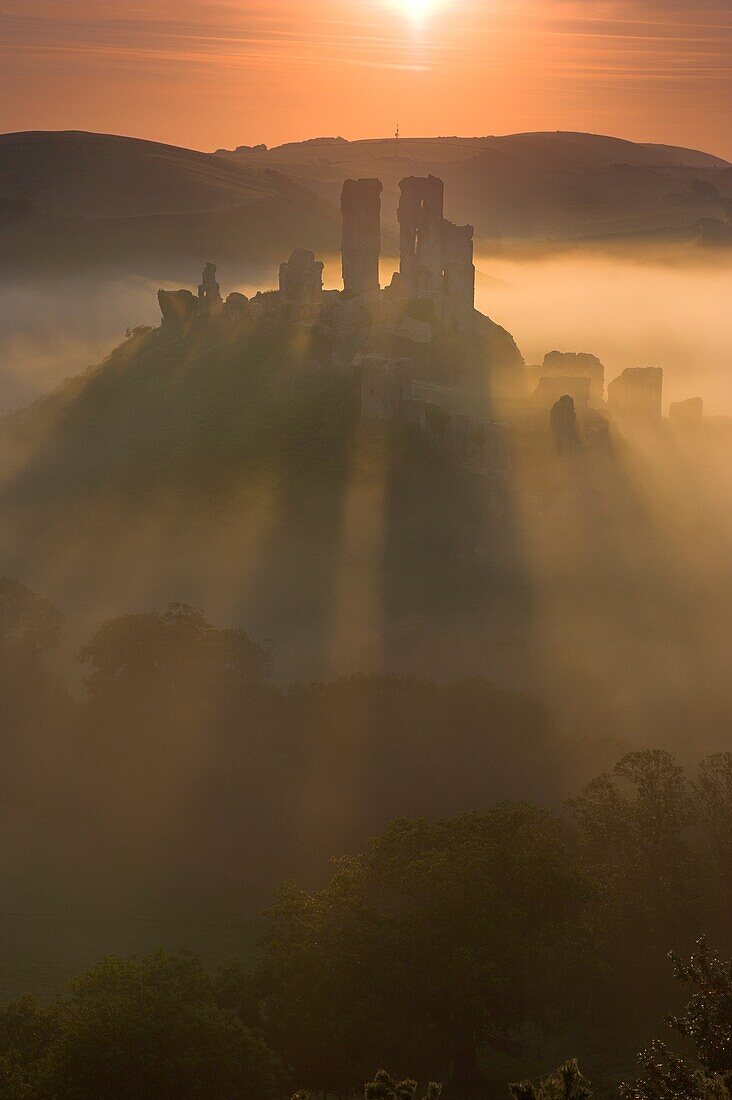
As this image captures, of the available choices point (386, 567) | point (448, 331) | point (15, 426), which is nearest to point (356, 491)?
point (386, 567)

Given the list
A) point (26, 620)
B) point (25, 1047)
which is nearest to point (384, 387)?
point (26, 620)

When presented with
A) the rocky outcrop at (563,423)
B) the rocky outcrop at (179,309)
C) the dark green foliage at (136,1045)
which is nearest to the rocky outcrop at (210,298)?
the rocky outcrop at (179,309)

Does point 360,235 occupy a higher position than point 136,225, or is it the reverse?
point 136,225

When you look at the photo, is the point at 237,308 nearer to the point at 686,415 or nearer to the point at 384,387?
the point at 384,387

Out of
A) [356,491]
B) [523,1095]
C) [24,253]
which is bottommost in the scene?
[523,1095]

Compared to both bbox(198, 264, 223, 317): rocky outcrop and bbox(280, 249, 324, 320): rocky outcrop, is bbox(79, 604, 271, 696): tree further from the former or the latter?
bbox(198, 264, 223, 317): rocky outcrop

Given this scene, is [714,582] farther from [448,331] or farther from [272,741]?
[272,741]
